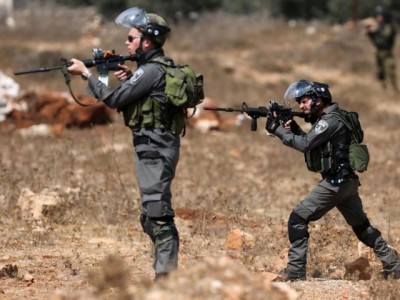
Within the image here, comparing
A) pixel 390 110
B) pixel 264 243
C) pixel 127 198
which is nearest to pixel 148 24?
pixel 264 243

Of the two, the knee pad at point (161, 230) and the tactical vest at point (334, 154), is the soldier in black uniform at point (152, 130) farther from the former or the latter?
the tactical vest at point (334, 154)

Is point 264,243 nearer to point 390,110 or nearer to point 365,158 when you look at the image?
point 365,158

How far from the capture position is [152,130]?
5.05 m

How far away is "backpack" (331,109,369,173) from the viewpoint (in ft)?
18.4

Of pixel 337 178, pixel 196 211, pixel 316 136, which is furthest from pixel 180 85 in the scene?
pixel 196 211

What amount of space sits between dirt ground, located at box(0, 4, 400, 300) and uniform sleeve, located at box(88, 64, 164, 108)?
1055mm

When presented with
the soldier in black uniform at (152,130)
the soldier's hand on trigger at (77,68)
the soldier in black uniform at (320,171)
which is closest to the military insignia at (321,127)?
the soldier in black uniform at (320,171)

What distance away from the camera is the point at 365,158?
5.67 m

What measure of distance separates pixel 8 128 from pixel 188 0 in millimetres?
23371

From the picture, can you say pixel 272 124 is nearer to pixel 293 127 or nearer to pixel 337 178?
pixel 293 127

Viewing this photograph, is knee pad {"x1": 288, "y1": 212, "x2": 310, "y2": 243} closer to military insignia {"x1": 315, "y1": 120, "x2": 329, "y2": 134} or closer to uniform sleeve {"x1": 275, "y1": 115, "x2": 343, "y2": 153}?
uniform sleeve {"x1": 275, "y1": 115, "x2": 343, "y2": 153}

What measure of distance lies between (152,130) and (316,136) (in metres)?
1.19

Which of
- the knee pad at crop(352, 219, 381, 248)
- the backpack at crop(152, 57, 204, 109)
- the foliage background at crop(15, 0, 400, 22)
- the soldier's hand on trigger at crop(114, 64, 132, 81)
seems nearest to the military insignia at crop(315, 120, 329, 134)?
the knee pad at crop(352, 219, 381, 248)

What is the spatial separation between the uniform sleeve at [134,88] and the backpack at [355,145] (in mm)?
1375
